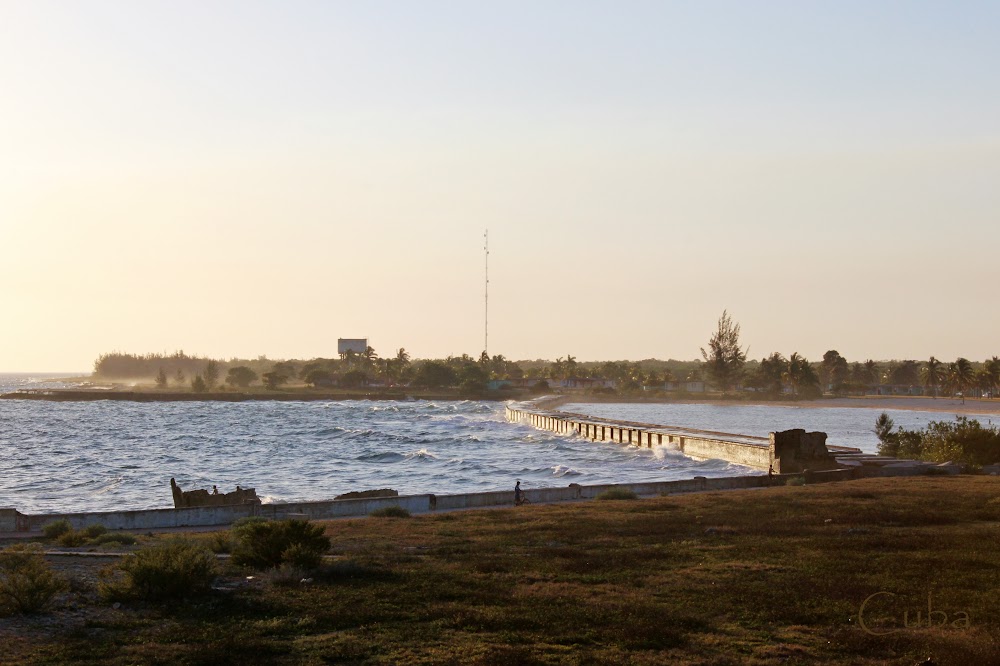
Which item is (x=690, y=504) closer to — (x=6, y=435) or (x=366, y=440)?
(x=366, y=440)

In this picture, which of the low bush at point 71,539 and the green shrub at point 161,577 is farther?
the low bush at point 71,539

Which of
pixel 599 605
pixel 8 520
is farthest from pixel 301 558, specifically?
pixel 8 520

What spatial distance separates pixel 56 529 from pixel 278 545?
964 centimetres

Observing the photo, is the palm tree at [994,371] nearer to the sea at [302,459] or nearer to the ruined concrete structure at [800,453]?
the sea at [302,459]

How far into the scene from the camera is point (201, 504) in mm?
29812

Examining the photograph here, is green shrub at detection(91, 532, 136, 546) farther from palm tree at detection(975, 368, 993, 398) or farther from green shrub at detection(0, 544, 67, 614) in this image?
palm tree at detection(975, 368, 993, 398)

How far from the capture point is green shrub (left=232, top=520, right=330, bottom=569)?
53.2ft

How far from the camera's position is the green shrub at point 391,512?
27047mm

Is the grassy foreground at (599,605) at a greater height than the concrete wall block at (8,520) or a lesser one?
greater

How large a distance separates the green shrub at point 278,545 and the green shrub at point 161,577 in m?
1.75

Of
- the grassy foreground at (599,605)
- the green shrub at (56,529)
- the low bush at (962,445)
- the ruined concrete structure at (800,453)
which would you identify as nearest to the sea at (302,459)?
the ruined concrete structure at (800,453)

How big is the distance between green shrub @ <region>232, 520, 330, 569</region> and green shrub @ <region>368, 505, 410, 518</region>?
9.72m

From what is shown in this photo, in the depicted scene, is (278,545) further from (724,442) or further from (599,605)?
(724,442)

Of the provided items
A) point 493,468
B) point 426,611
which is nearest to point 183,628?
point 426,611
